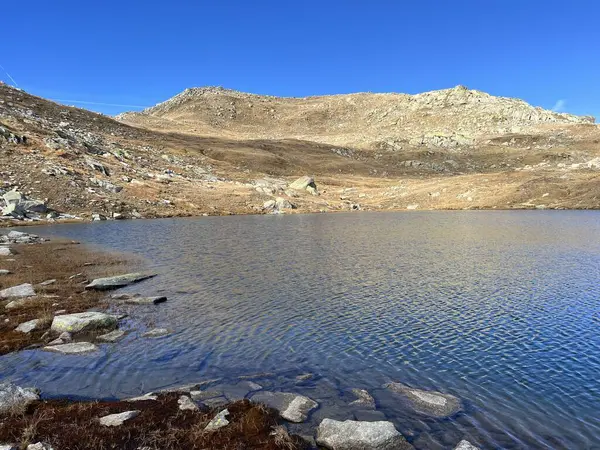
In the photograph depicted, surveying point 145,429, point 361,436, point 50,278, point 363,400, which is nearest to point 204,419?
point 145,429

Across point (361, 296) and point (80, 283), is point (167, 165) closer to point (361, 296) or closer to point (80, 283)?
point (80, 283)

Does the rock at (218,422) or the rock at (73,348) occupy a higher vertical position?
the rock at (218,422)

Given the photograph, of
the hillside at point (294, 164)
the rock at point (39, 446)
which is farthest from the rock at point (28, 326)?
the hillside at point (294, 164)

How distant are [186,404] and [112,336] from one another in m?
7.28

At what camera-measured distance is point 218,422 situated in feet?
32.3

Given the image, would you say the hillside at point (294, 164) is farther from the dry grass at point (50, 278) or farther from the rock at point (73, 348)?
the rock at point (73, 348)

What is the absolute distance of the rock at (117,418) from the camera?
952 cm

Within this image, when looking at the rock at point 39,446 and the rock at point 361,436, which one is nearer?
the rock at point 39,446

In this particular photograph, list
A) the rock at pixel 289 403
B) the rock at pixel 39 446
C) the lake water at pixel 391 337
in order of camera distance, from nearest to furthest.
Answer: the rock at pixel 39 446, the rock at pixel 289 403, the lake water at pixel 391 337

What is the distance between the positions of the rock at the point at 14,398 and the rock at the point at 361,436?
7.14m

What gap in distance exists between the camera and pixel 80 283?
82.2 ft

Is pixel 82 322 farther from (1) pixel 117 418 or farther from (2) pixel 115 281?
(1) pixel 117 418

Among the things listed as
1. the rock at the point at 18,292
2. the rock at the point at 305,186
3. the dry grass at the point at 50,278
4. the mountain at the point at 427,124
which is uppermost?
the mountain at the point at 427,124

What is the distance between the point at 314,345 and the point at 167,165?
89.7 meters
